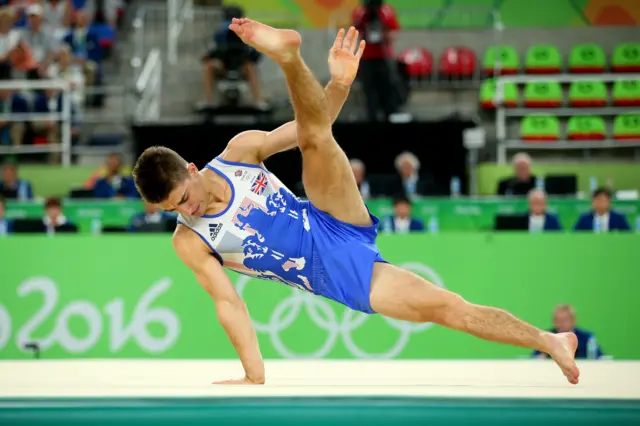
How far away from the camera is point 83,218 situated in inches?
411

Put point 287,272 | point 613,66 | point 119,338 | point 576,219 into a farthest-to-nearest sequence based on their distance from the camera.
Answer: point 613,66 → point 576,219 → point 119,338 → point 287,272

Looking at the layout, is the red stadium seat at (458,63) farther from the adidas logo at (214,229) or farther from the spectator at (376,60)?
the adidas logo at (214,229)

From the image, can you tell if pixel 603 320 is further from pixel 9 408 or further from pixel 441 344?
pixel 9 408

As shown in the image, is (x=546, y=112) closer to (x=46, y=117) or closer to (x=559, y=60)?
(x=559, y=60)

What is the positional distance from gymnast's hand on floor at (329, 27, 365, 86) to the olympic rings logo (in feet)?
11.8

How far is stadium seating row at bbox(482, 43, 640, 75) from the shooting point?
14602 mm

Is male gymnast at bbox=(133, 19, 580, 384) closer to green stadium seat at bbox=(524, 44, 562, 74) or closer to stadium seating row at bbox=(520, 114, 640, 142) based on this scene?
stadium seating row at bbox=(520, 114, 640, 142)

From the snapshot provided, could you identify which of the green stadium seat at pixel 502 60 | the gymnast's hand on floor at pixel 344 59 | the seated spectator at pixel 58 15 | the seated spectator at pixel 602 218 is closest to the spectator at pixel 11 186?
the seated spectator at pixel 58 15

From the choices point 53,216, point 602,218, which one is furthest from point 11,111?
point 602,218

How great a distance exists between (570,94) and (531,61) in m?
1.00

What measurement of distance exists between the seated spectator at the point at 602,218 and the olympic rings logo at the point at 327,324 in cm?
240

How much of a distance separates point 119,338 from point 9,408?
4.66 meters

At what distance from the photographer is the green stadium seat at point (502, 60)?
14555 millimetres

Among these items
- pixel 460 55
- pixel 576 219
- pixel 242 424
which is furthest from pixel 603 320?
pixel 460 55
